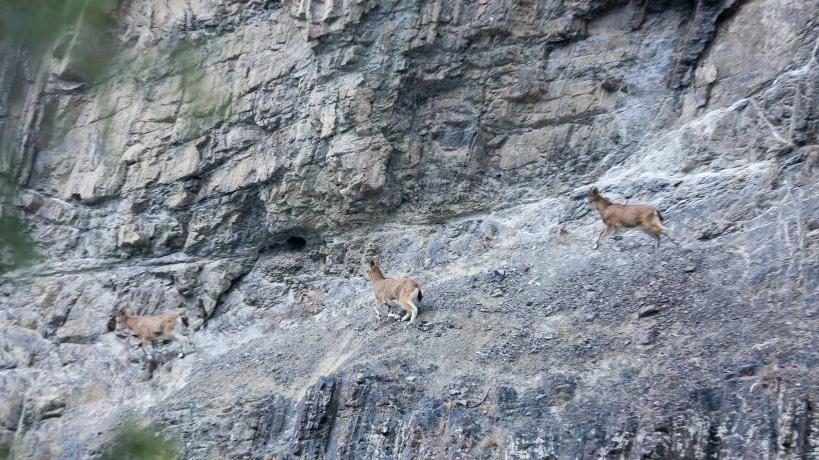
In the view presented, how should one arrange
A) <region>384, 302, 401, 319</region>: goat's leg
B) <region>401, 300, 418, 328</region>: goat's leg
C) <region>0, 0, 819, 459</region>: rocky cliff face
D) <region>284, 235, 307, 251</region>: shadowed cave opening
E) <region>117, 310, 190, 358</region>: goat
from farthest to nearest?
<region>284, 235, 307, 251</region>: shadowed cave opening
<region>117, 310, 190, 358</region>: goat
<region>384, 302, 401, 319</region>: goat's leg
<region>401, 300, 418, 328</region>: goat's leg
<region>0, 0, 819, 459</region>: rocky cliff face

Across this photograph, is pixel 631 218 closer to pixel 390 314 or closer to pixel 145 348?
pixel 390 314

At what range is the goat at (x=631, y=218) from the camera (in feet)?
54.1

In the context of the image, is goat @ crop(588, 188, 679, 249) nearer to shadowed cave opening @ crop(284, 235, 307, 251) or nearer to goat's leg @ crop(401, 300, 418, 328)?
goat's leg @ crop(401, 300, 418, 328)

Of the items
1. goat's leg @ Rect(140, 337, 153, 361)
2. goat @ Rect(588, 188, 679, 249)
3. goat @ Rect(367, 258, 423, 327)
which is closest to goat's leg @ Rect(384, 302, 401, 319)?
goat @ Rect(367, 258, 423, 327)

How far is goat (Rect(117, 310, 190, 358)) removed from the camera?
20.5m

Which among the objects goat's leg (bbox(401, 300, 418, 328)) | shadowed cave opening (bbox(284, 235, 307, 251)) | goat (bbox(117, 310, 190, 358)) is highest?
goat's leg (bbox(401, 300, 418, 328))

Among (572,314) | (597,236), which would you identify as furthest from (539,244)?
(572,314)

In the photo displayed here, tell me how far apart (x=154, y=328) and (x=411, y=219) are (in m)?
6.66

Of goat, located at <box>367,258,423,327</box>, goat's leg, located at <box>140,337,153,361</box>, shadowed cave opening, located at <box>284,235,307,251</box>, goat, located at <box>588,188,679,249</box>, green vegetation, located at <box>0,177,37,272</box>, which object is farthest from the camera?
shadowed cave opening, located at <box>284,235,307,251</box>

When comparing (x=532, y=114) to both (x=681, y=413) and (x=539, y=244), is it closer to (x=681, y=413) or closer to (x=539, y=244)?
(x=539, y=244)

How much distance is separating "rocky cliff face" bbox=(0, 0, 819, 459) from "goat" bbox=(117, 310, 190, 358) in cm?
43

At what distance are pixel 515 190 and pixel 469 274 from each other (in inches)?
115

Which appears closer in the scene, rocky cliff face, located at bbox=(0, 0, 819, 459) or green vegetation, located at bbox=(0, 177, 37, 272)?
green vegetation, located at bbox=(0, 177, 37, 272)

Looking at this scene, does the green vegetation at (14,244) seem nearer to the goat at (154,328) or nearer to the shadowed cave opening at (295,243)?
the goat at (154,328)
